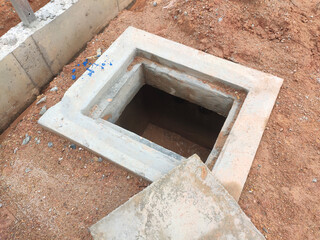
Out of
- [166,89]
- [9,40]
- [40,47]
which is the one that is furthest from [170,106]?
[9,40]

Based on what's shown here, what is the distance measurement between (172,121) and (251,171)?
219 centimetres

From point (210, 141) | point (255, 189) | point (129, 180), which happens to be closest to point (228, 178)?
point (255, 189)

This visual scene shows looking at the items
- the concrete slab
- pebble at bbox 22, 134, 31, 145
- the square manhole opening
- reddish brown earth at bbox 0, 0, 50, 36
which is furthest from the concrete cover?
reddish brown earth at bbox 0, 0, 50, 36

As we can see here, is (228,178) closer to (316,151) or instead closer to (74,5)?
(316,151)

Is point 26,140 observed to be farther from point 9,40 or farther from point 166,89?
point 166,89

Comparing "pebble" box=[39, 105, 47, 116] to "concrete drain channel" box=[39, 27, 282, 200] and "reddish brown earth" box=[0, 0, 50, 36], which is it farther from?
"reddish brown earth" box=[0, 0, 50, 36]

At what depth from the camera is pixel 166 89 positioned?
11.0 feet

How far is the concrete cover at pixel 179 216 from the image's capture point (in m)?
1.81

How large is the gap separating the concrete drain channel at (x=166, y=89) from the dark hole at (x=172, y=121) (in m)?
0.30

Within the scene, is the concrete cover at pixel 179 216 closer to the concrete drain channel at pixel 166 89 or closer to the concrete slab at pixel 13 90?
the concrete drain channel at pixel 166 89

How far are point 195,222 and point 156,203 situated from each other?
322mm

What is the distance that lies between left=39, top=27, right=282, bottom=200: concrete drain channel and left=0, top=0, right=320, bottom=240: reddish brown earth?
190 mm

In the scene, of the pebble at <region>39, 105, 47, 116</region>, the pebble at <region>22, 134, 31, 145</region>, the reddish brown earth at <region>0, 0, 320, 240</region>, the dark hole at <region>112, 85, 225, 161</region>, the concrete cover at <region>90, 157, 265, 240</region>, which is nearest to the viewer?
the concrete cover at <region>90, 157, 265, 240</region>

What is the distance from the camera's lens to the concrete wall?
2.97 m
